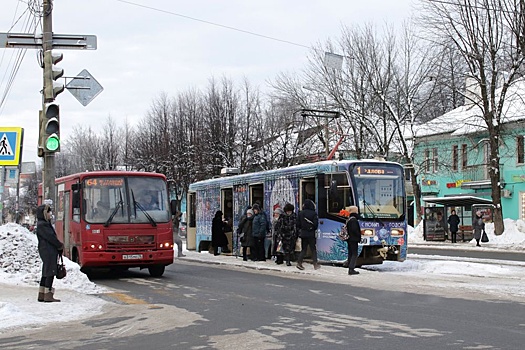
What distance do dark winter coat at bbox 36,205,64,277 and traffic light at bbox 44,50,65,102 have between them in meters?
3.54

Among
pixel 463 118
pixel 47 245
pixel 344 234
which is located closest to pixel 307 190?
pixel 344 234

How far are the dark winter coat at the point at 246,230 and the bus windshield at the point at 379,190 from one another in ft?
15.2

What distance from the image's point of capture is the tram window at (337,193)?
20.1 meters

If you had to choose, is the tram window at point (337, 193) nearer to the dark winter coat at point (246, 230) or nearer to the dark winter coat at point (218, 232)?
the dark winter coat at point (246, 230)

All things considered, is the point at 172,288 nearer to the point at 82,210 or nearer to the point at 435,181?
the point at 82,210

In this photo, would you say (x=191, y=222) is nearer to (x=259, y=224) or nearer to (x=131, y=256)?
(x=259, y=224)

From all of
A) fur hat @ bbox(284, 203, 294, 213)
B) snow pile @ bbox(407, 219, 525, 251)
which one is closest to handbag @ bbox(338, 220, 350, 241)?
fur hat @ bbox(284, 203, 294, 213)

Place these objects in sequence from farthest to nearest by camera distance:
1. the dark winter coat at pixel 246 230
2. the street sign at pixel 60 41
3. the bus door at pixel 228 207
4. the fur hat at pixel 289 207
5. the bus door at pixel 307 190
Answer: the bus door at pixel 228 207
the dark winter coat at pixel 246 230
the bus door at pixel 307 190
the fur hat at pixel 289 207
the street sign at pixel 60 41

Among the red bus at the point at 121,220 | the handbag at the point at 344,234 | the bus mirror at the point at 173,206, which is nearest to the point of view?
the red bus at the point at 121,220

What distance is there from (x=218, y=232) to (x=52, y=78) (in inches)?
486

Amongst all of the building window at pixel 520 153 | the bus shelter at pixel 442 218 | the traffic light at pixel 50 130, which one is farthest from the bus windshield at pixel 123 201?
the building window at pixel 520 153

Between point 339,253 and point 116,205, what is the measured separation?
20.0 feet

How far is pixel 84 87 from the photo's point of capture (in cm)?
1620

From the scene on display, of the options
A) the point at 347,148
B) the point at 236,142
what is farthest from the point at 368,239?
the point at 236,142
